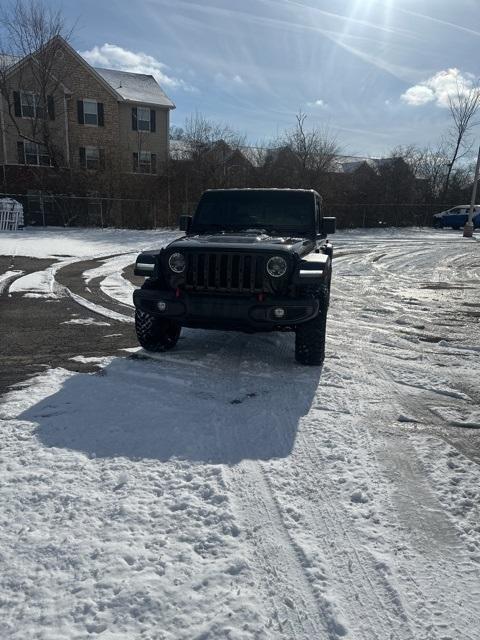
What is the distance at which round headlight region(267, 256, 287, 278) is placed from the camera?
165 inches

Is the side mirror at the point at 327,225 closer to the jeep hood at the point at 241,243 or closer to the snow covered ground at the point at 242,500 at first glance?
the jeep hood at the point at 241,243

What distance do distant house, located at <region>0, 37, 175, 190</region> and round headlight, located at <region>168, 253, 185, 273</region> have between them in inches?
910

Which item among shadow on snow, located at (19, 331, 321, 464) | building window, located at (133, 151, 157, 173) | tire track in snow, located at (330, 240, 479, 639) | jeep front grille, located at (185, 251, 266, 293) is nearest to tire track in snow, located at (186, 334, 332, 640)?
shadow on snow, located at (19, 331, 321, 464)

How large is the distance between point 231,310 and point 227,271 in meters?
0.37

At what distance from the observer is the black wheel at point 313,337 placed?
14.4 ft

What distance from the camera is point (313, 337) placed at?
441 centimetres

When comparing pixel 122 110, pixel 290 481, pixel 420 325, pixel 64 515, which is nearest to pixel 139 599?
pixel 64 515

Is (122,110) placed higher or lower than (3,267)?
higher

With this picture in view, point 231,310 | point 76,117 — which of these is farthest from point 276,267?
point 76,117

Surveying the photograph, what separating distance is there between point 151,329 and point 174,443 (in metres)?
1.96

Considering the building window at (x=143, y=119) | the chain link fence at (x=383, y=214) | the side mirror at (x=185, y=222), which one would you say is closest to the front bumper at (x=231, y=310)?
the side mirror at (x=185, y=222)

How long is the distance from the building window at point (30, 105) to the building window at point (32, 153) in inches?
69.8

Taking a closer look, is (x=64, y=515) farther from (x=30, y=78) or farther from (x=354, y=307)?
(x=30, y=78)

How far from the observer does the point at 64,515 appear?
89.8 inches
